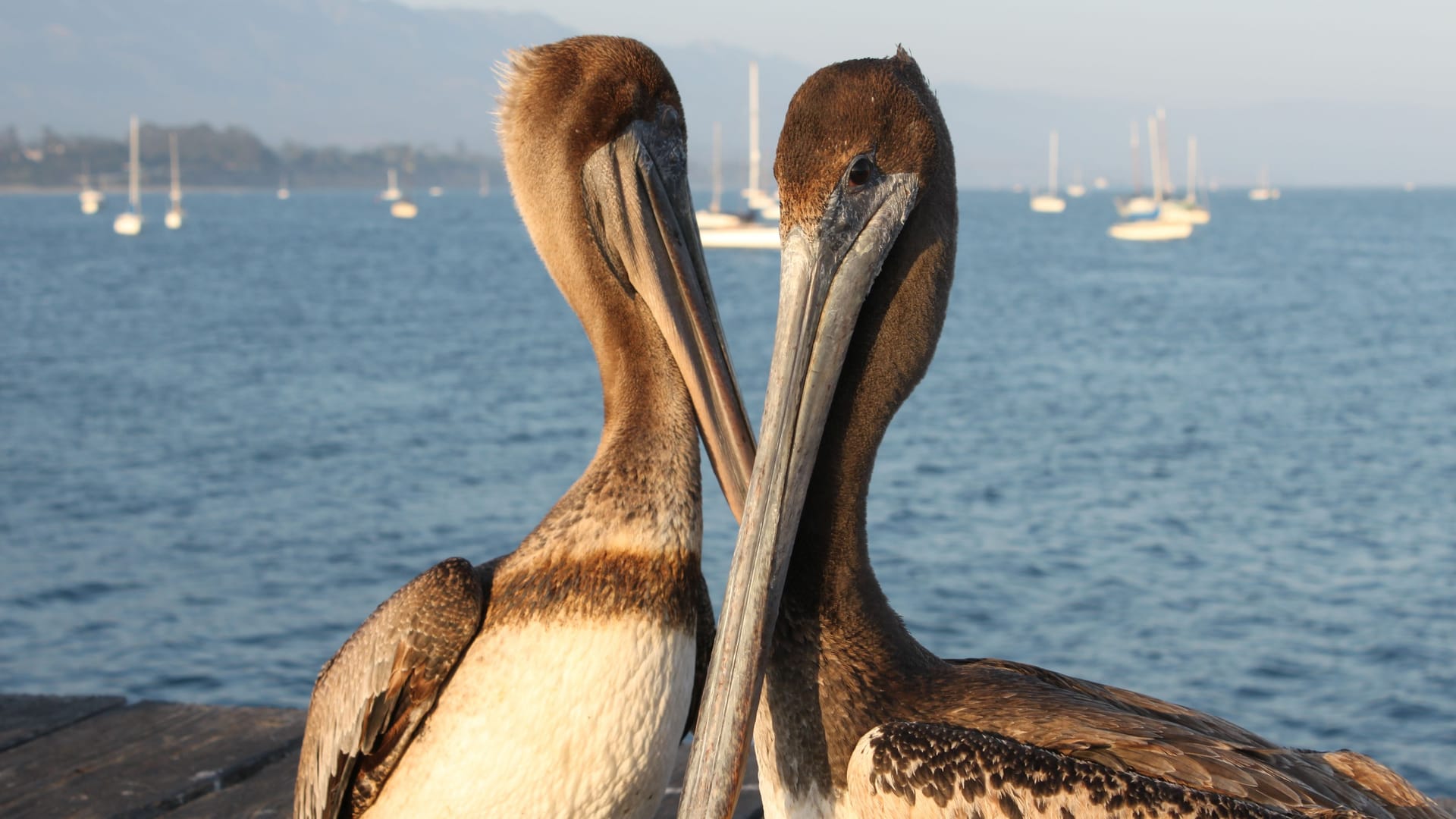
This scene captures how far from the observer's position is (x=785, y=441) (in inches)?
101

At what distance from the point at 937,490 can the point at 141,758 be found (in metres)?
13.7

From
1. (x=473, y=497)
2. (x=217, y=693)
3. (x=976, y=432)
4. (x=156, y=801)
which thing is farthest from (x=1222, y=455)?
(x=156, y=801)

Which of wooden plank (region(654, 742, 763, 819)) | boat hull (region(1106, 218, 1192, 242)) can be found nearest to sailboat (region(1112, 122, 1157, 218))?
boat hull (region(1106, 218, 1192, 242))

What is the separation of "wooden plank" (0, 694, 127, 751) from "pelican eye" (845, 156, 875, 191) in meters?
3.44

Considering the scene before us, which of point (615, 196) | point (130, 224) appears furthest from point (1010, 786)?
point (130, 224)

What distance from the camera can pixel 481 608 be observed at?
3.17 metres

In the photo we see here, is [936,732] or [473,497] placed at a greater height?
[936,732]

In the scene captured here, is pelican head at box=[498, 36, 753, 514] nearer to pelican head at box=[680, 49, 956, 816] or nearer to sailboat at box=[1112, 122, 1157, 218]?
pelican head at box=[680, 49, 956, 816]

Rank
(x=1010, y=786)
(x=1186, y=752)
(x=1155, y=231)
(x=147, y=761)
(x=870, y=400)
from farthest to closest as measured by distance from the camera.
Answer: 1. (x=1155, y=231)
2. (x=147, y=761)
3. (x=870, y=400)
4. (x=1186, y=752)
5. (x=1010, y=786)

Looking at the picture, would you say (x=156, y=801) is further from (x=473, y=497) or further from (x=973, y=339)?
(x=973, y=339)

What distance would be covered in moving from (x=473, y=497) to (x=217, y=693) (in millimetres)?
6708

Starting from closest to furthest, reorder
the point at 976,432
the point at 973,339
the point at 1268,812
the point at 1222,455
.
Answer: the point at 1268,812
the point at 1222,455
the point at 976,432
the point at 973,339

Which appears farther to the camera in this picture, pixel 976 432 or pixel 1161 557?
pixel 976 432

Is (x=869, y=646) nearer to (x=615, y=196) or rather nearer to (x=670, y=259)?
(x=670, y=259)
